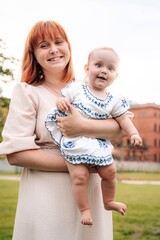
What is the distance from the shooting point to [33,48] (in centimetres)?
170

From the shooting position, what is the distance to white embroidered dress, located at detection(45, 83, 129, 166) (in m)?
1.52

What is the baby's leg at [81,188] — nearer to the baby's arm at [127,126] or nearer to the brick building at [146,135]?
the baby's arm at [127,126]

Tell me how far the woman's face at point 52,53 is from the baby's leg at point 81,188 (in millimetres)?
381

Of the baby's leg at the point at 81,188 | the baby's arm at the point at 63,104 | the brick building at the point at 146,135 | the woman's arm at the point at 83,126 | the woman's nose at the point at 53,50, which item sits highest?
the brick building at the point at 146,135

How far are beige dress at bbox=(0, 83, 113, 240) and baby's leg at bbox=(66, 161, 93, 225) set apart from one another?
0.28 feet

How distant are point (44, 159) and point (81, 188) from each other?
17 centimetres

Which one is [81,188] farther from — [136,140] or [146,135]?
[146,135]

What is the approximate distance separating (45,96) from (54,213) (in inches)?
17.0

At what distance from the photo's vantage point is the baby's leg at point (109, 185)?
1554mm

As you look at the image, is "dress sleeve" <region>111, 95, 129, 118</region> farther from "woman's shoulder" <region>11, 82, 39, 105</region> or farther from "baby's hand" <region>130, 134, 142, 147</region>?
"woman's shoulder" <region>11, 82, 39, 105</region>

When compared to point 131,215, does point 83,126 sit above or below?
below

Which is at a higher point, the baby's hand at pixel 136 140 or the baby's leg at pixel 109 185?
the baby's hand at pixel 136 140

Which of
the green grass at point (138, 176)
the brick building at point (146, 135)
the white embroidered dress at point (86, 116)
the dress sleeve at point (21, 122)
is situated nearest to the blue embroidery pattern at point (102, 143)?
the white embroidered dress at point (86, 116)

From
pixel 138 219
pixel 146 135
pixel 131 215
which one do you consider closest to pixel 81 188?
pixel 138 219
